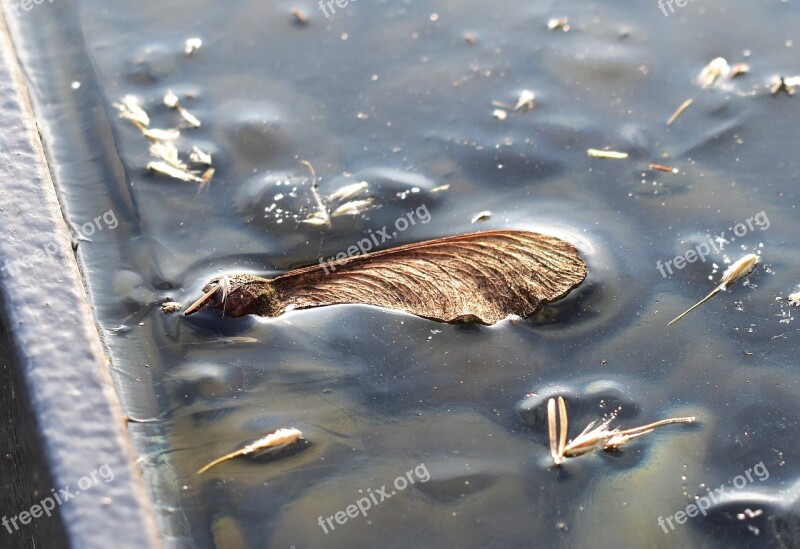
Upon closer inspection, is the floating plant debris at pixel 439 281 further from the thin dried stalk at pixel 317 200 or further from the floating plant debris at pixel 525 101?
the floating plant debris at pixel 525 101

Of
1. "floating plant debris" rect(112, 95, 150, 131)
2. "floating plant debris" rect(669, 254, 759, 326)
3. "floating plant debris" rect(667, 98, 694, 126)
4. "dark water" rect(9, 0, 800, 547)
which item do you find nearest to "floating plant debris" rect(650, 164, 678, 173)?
"dark water" rect(9, 0, 800, 547)

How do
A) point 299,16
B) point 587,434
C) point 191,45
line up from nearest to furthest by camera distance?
point 587,434
point 191,45
point 299,16

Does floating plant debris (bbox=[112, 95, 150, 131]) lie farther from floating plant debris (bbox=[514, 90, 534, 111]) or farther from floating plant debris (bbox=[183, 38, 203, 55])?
floating plant debris (bbox=[514, 90, 534, 111])

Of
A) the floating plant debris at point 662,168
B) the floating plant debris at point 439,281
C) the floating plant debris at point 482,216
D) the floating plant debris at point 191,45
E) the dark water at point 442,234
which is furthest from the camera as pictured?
the floating plant debris at point 191,45

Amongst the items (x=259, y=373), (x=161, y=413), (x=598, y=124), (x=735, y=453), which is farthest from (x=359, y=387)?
(x=598, y=124)

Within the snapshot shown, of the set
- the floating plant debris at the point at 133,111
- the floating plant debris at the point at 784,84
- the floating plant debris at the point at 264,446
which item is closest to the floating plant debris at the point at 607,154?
the floating plant debris at the point at 784,84

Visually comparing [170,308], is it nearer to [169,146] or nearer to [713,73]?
[169,146]


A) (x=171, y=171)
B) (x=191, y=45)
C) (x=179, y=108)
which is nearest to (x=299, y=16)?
(x=191, y=45)
